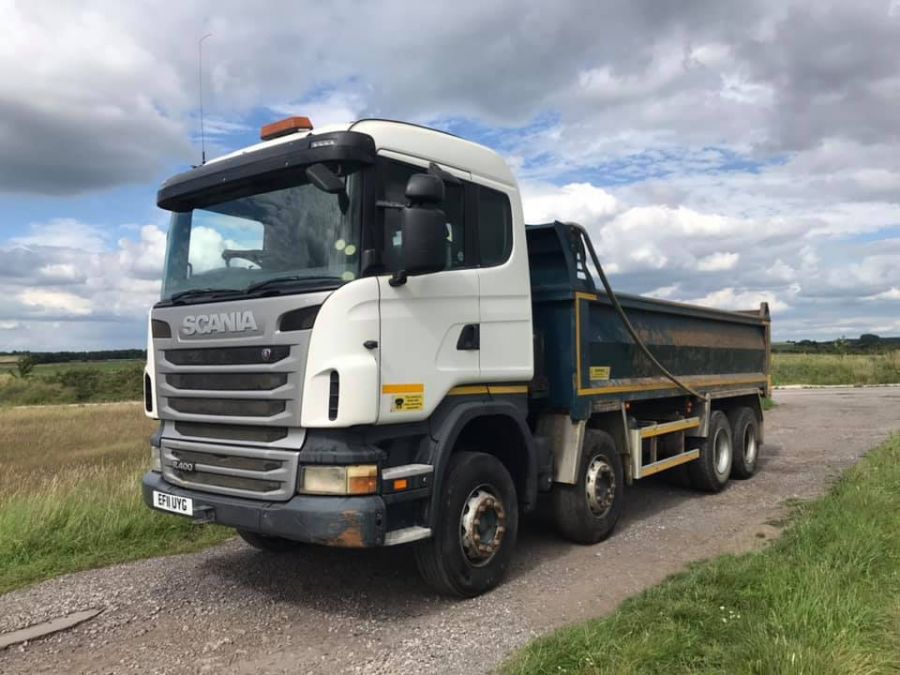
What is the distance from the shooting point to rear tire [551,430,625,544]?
6.20 metres

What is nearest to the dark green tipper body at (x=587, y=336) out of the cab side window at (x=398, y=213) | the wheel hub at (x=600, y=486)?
the wheel hub at (x=600, y=486)

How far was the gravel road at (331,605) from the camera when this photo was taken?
411cm

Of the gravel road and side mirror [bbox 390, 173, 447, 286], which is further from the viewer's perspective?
side mirror [bbox 390, 173, 447, 286]

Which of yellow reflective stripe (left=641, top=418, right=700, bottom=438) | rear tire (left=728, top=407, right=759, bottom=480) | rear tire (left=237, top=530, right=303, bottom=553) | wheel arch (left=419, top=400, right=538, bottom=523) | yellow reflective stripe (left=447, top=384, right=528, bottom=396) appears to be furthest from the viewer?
rear tire (left=728, top=407, right=759, bottom=480)

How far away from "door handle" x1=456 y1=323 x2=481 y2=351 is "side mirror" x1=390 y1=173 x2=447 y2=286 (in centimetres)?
72

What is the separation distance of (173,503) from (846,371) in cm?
3889

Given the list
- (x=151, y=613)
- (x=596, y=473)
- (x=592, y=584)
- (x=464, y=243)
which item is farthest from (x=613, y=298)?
(x=151, y=613)

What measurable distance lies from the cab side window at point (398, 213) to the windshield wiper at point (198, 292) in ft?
3.31

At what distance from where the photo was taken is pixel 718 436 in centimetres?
907

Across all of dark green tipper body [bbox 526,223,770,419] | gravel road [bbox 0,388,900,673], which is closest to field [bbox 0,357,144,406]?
dark green tipper body [bbox 526,223,770,419]

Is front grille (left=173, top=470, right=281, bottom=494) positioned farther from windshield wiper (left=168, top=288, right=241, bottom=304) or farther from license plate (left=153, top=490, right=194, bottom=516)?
windshield wiper (left=168, top=288, right=241, bottom=304)

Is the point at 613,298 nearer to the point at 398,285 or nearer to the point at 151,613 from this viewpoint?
the point at 398,285

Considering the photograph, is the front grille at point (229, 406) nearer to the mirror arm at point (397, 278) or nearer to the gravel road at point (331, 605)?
the mirror arm at point (397, 278)

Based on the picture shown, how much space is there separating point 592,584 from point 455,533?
1214mm
